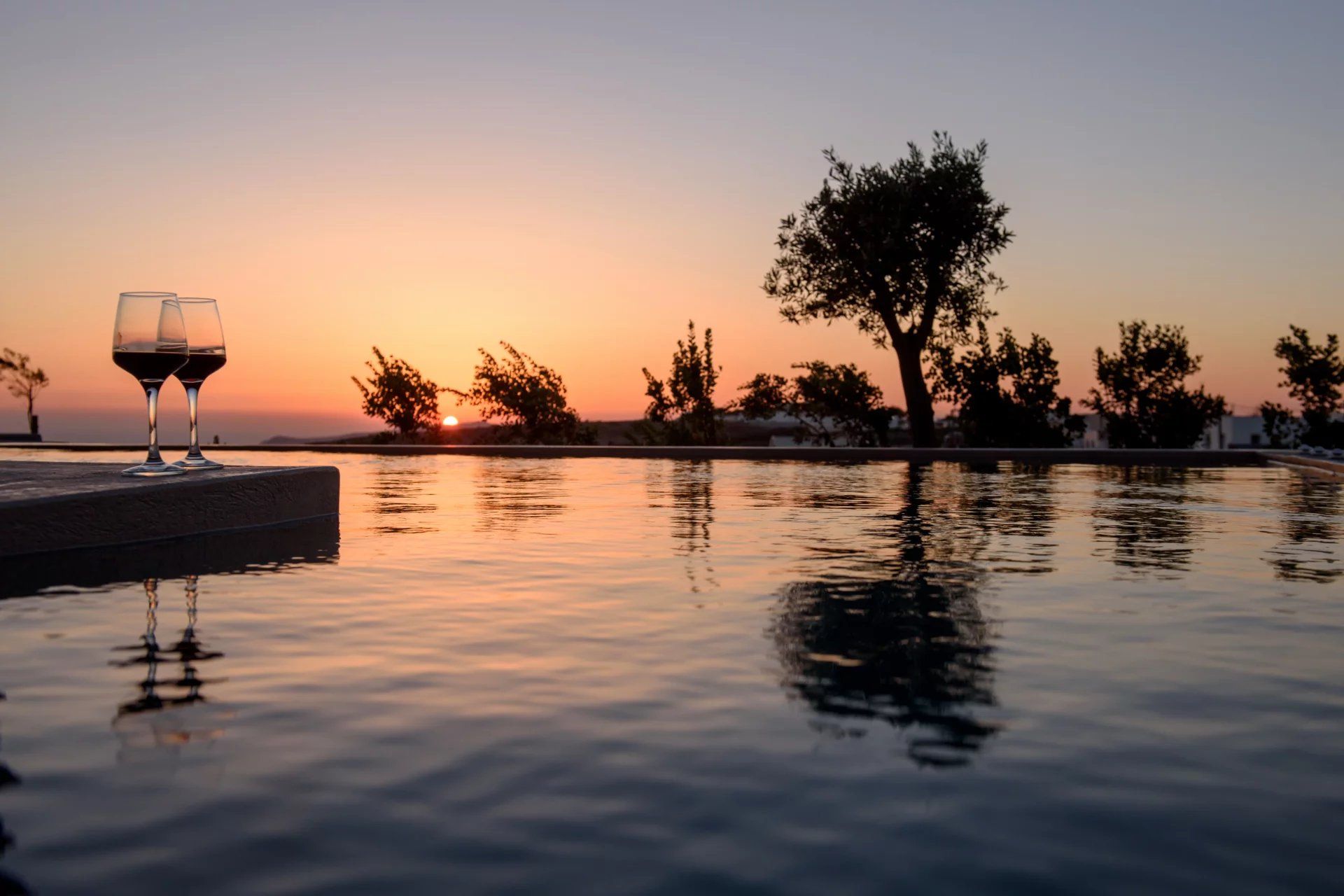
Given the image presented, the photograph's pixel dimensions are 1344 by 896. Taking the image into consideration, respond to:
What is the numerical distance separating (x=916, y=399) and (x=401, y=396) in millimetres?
13304

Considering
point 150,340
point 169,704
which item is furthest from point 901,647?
point 150,340

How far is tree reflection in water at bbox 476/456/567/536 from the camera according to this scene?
411 inches

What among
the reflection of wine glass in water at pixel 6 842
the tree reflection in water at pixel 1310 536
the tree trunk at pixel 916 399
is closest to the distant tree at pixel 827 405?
the tree trunk at pixel 916 399

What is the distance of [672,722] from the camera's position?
3682 mm

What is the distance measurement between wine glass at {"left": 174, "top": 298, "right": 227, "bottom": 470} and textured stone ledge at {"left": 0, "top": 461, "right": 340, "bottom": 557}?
26.0 inches

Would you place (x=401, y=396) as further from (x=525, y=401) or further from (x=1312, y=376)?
(x=1312, y=376)

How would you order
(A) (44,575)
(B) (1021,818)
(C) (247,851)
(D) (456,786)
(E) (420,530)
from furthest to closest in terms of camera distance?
(E) (420,530) < (A) (44,575) < (D) (456,786) < (B) (1021,818) < (C) (247,851)

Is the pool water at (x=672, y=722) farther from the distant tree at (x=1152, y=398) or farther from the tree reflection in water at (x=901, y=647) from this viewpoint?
the distant tree at (x=1152, y=398)

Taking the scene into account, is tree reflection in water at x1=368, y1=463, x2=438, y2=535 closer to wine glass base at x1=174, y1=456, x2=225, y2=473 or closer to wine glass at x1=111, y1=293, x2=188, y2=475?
wine glass base at x1=174, y1=456, x2=225, y2=473

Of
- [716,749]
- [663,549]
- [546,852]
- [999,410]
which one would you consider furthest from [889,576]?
[999,410]

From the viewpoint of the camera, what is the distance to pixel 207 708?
12.4ft

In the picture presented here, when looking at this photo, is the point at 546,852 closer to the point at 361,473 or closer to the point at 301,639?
the point at 301,639

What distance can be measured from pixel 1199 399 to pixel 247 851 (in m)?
30.2

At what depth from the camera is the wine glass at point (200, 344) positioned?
290 inches
